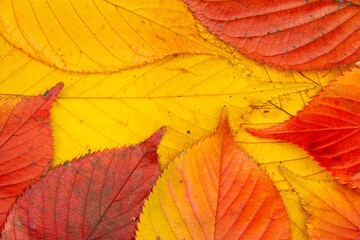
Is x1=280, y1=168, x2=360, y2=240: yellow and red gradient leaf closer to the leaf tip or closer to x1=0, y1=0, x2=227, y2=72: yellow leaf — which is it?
the leaf tip

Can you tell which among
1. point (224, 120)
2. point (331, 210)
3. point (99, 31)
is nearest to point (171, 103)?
point (224, 120)

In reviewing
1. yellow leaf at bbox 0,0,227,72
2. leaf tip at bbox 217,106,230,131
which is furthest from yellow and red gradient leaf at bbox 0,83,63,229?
leaf tip at bbox 217,106,230,131

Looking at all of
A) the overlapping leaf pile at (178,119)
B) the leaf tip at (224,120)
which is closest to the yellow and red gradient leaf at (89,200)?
the overlapping leaf pile at (178,119)

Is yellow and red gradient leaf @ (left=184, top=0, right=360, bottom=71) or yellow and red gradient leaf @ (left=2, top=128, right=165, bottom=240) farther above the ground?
yellow and red gradient leaf @ (left=184, top=0, right=360, bottom=71)

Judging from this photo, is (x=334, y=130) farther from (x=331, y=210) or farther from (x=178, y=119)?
(x=178, y=119)

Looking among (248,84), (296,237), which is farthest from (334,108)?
(296,237)

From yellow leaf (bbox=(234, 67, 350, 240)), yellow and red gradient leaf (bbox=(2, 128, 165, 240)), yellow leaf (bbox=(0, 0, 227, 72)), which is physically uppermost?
yellow leaf (bbox=(0, 0, 227, 72))

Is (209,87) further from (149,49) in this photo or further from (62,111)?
(62,111)
